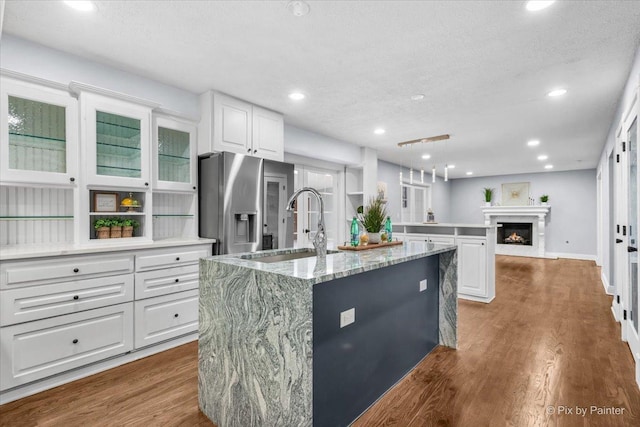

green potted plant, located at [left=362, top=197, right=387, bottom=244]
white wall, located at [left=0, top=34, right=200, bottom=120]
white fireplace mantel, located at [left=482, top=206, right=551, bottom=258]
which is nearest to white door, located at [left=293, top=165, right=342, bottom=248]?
green potted plant, located at [left=362, top=197, right=387, bottom=244]

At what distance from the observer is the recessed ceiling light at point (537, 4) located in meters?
1.98

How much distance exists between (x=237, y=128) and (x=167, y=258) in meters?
1.55

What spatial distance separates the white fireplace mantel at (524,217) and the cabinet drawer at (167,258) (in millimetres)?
9136

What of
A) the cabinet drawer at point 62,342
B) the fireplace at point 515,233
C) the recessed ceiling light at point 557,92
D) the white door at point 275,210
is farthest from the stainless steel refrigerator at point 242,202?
the fireplace at point 515,233

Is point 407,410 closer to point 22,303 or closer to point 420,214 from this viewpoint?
point 22,303

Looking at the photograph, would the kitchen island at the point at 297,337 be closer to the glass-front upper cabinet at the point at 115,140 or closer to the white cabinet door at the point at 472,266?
the glass-front upper cabinet at the point at 115,140

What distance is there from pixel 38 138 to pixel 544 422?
3916 millimetres

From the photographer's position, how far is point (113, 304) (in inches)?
105

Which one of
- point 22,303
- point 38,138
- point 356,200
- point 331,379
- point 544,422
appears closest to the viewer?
point 331,379

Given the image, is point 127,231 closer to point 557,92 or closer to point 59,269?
point 59,269

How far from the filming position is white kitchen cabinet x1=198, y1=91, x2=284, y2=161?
3445 mm

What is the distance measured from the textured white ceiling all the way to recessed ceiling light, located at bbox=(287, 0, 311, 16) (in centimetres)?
4

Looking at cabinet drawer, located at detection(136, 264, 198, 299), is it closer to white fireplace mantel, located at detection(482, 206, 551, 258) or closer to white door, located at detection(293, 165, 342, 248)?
white door, located at detection(293, 165, 342, 248)

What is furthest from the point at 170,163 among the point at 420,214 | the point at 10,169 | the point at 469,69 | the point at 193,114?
the point at 420,214
